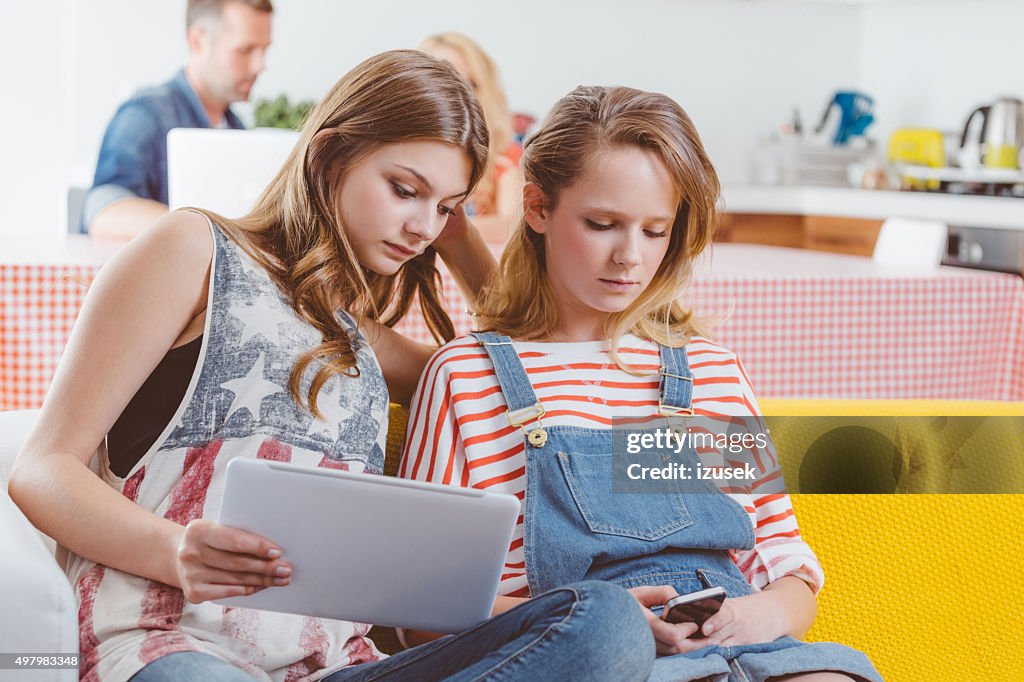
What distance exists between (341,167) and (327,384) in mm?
231

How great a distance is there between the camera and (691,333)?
4.49ft

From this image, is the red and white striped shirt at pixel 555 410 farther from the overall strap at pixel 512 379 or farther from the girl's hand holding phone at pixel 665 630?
the girl's hand holding phone at pixel 665 630

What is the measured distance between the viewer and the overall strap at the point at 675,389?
1269mm

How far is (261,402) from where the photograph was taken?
3.67ft

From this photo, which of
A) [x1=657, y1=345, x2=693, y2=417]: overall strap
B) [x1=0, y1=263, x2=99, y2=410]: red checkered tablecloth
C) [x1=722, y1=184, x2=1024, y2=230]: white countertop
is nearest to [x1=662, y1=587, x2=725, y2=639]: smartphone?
[x1=657, y1=345, x2=693, y2=417]: overall strap

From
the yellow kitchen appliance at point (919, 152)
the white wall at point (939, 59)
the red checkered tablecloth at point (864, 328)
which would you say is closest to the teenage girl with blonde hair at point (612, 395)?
the red checkered tablecloth at point (864, 328)

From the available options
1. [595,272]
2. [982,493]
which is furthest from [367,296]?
[982,493]

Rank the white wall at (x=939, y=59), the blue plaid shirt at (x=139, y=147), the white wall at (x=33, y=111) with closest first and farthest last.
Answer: the blue plaid shirt at (x=139, y=147) → the white wall at (x=33, y=111) → the white wall at (x=939, y=59)

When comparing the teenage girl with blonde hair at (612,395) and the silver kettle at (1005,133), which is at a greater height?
the silver kettle at (1005,133)

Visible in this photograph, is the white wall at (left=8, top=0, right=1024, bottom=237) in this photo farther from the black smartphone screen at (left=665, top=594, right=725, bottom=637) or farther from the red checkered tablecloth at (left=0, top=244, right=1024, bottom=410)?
the black smartphone screen at (left=665, top=594, right=725, bottom=637)

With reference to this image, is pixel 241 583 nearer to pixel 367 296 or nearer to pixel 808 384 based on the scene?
pixel 367 296

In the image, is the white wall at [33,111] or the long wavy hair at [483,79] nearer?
the long wavy hair at [483,79]

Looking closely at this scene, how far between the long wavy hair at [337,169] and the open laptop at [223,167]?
0.96m

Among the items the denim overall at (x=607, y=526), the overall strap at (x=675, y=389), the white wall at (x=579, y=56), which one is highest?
the white wall at (x=579, y=56)
